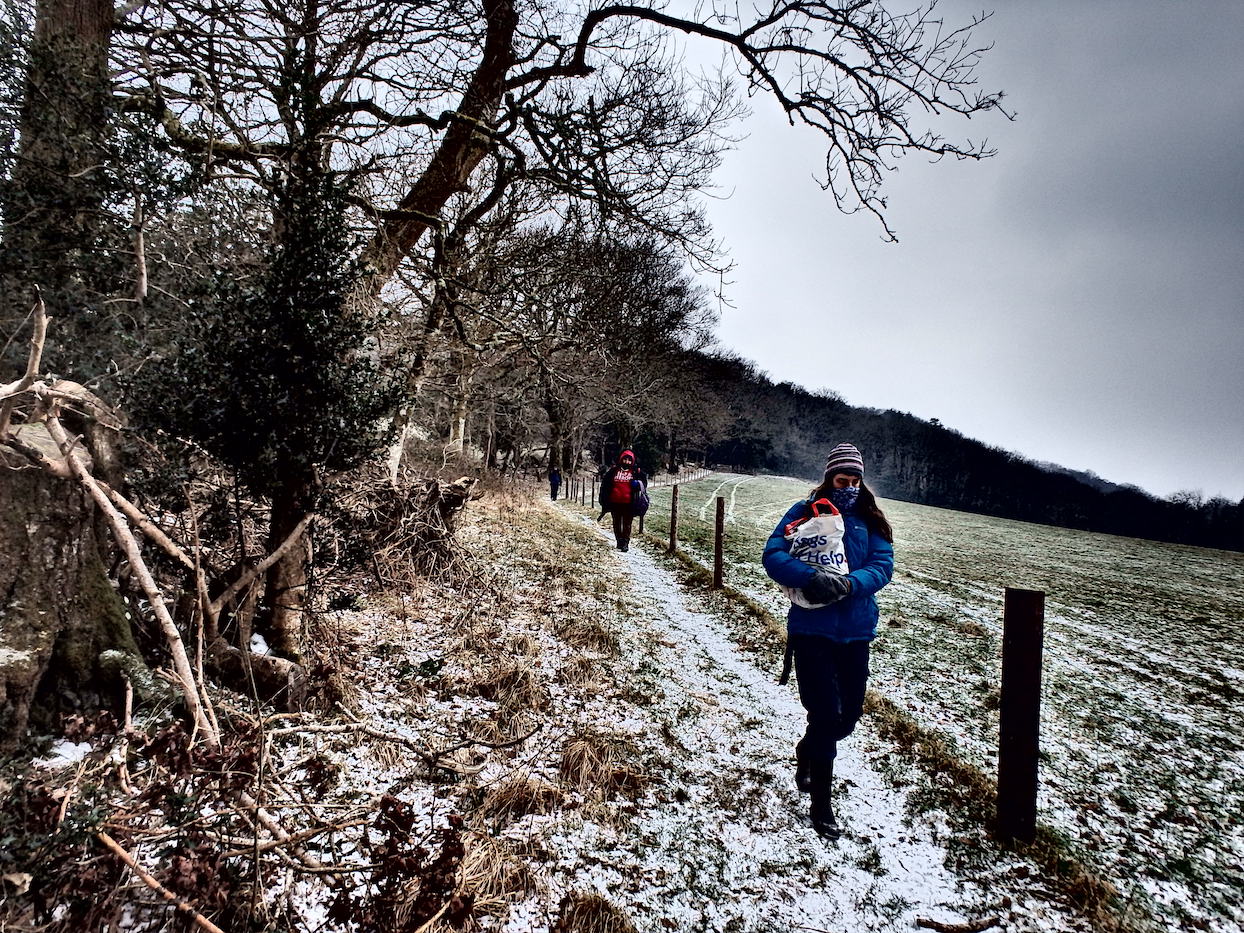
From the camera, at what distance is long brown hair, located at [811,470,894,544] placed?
3156 millimetres

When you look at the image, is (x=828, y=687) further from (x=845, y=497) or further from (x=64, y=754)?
(x=64, y=754)

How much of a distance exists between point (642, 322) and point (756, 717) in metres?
24.1

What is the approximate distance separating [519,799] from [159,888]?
159 cm

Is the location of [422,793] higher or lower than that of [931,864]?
higher

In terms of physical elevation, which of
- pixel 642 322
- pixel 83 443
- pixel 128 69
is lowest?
pixel 83 443

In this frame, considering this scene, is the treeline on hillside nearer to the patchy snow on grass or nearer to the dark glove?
the dark glove

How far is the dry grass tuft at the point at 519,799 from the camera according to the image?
278 centimetres

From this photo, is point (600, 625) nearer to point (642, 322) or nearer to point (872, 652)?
point (872, 652)

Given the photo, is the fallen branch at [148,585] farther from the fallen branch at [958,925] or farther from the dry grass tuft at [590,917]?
the fallen branch at [958,925]

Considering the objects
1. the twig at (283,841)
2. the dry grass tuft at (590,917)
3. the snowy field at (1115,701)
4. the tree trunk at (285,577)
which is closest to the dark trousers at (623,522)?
the snowy field at (1115,701)

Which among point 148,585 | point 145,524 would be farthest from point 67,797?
point 145,524

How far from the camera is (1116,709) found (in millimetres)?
5219

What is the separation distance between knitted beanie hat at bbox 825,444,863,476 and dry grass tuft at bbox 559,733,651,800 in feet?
7.49

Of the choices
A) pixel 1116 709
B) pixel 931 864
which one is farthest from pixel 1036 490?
pixel 931 864
